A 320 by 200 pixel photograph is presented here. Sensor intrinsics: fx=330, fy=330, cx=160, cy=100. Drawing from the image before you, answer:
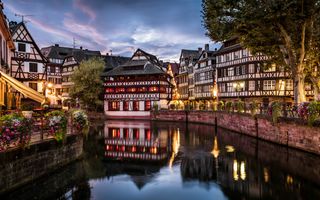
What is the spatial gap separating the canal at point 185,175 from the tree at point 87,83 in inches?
1749

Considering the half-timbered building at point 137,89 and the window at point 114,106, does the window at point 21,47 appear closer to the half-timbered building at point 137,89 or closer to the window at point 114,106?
the half-timbered building at point 137,89

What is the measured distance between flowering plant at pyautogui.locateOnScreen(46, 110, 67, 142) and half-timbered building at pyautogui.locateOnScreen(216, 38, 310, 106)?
1489 inches

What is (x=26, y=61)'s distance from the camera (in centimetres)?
4659

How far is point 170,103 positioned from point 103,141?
39844 millimetres

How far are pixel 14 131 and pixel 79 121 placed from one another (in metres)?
8.35

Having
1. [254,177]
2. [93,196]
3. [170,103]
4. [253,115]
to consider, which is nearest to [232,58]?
[170,103]

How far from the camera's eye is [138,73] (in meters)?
73.8

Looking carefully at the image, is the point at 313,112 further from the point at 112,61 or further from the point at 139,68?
the point at 112,61

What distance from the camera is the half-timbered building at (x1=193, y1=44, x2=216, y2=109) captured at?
70812mm

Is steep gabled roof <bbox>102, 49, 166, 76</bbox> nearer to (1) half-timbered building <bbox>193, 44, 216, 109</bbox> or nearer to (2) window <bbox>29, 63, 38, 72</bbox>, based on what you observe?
(1) half-timbered building <bbox>193, 44, 216, 109</bbox>

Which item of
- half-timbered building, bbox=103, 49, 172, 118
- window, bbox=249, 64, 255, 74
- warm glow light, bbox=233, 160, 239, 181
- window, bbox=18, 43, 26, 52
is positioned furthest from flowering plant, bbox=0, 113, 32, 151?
half-timbered building, bbox=103, 49, 172, 118

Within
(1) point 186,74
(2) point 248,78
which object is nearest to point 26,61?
(2) point 248,78

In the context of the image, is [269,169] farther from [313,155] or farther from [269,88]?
[269,88]

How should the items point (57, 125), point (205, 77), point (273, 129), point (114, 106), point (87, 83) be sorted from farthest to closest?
point (114, 106)
point (205, 77)
point (87, 83)
point (273, 129)
point (57, 125)
